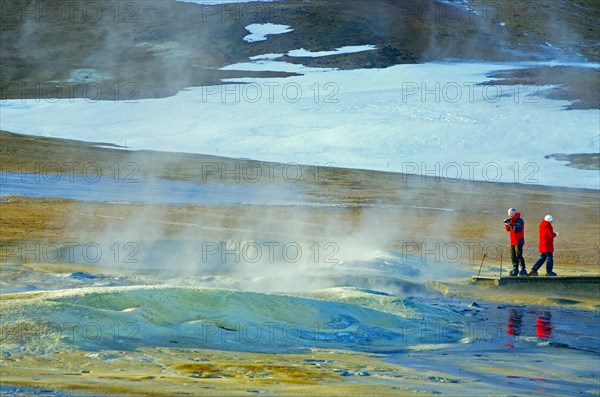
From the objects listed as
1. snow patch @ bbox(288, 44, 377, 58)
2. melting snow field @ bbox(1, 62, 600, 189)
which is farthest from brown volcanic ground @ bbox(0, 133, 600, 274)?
snow patch @ bbox(288, 44, 377, 58)

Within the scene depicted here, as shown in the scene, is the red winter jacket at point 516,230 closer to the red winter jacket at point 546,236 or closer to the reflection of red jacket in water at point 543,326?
the red winter jacket at point 546,236

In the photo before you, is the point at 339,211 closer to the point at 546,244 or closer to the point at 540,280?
the point at 546,244

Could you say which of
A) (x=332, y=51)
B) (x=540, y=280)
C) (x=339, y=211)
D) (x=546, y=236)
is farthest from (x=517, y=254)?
(x=332, y=51)

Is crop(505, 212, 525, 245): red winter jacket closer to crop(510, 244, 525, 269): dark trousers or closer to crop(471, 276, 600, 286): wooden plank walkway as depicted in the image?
crop(510, 244, 525, 269): dark trousers

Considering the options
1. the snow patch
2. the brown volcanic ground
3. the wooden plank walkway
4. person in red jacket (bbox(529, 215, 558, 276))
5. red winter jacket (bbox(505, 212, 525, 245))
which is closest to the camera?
the wooden plank walkway

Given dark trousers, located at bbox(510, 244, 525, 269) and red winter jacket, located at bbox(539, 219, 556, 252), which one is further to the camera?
red winter jacket, located at bbox(539, 219, 556, 252)

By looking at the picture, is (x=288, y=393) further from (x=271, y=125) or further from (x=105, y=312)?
(x=271, y=125)

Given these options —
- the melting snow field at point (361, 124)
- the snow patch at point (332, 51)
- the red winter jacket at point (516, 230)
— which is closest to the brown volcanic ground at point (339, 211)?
the melting snow field at point (361, 124)
